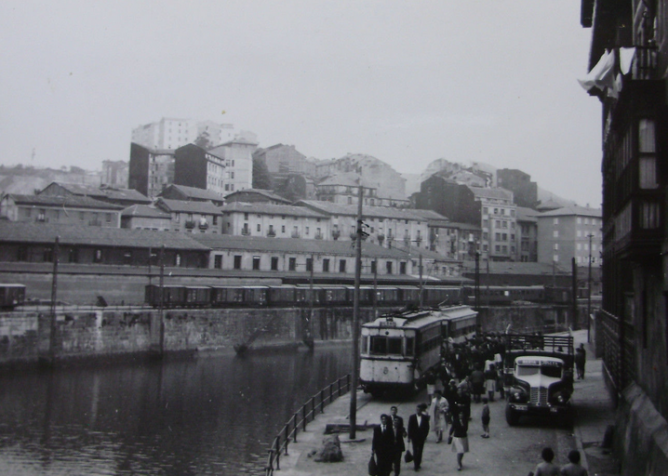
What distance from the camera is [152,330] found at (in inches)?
1930

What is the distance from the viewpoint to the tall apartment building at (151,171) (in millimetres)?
110500

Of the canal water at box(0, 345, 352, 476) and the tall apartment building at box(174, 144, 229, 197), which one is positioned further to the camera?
the tall apartment building at box(174, 144, 229, 197)

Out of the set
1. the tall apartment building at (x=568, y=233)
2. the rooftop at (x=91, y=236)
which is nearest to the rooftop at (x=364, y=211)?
the tall apartment building at (x=568, y=233)

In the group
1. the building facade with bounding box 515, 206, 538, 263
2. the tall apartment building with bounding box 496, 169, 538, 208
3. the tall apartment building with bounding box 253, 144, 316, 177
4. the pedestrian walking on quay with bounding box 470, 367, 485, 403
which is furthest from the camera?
the tall apartment building with bounding box 496, 169, 538, 208

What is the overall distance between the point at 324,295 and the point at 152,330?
58.4 ft

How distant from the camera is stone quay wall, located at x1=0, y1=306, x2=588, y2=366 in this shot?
42531mm

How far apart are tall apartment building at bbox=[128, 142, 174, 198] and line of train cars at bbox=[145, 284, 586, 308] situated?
172 ft

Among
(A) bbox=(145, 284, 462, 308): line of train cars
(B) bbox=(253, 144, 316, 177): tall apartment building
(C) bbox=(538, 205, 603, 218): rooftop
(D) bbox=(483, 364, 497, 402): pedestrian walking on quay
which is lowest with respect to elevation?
(D) bbox=(483, 364, 497, 402): pedestrian walking on quay

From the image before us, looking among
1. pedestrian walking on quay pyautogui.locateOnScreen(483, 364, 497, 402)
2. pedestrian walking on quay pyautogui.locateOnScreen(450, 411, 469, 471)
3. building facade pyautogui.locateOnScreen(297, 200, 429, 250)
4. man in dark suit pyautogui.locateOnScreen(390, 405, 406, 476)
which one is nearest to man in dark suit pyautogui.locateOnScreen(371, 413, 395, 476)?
man in dark suit pyautogui.locateOnScreen(390, 405, 406, 476)

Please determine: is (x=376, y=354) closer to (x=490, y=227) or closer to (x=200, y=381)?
(x=200, y=381)

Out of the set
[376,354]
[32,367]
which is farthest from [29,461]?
[32,367]

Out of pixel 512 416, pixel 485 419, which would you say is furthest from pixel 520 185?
pixel 485 419

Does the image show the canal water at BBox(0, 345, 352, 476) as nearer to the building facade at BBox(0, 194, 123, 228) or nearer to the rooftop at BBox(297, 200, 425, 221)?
the building facade at BBox(0, 194, 123, 228)

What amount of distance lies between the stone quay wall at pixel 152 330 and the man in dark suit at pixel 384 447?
32.9m
